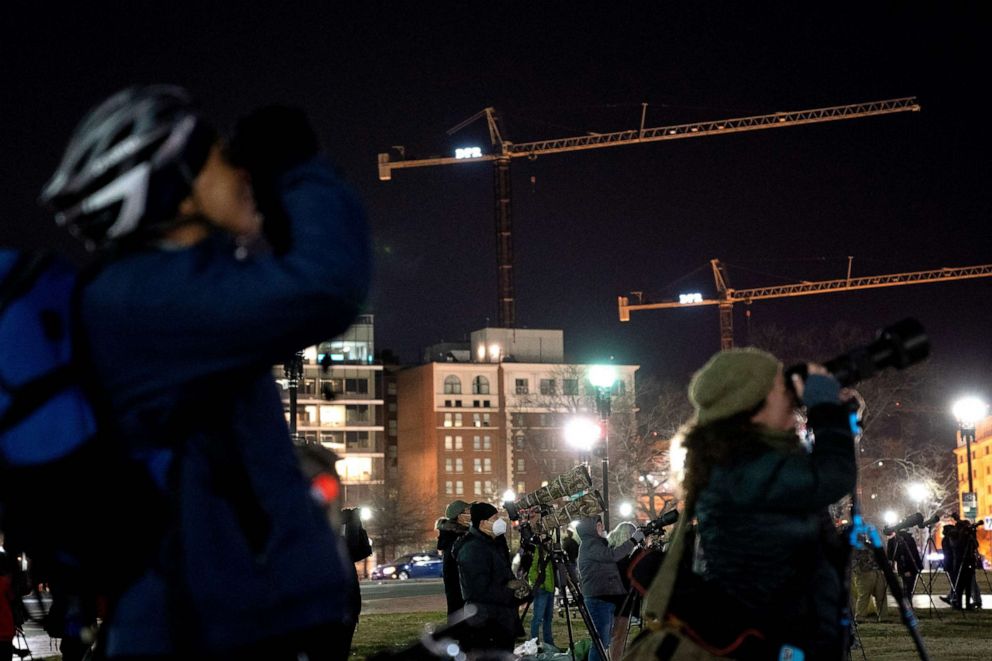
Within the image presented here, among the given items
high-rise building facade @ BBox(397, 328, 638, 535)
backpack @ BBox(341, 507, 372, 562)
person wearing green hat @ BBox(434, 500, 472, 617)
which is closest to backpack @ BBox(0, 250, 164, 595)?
backpack @ BBox(341, 507, 372, 562)

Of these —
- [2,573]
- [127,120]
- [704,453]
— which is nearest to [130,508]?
[127,120]

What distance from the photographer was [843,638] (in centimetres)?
404

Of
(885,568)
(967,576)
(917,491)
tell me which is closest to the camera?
(885,568)

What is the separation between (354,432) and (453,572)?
137 m

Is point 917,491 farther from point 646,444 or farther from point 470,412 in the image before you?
point 470,412

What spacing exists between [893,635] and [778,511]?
1738 cm

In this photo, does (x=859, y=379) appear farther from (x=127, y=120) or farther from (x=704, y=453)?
(x=127, y=120)

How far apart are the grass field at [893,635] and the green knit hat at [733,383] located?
380 inches

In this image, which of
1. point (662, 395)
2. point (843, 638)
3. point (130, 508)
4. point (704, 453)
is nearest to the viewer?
point (130, 508)

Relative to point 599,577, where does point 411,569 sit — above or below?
below

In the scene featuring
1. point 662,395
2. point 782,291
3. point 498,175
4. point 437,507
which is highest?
point 498,175

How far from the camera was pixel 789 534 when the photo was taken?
4.07 meters

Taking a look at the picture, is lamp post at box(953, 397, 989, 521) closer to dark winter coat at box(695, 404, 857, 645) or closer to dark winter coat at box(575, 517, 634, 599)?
dark winter coat at box(575, 517, 634, 599)

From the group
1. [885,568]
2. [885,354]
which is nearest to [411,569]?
[885,568]
